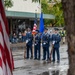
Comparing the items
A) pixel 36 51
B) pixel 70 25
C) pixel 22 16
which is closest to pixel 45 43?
pixel 36 51

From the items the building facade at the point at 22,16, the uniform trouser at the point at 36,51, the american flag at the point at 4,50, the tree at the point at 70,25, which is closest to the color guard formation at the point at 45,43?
the uniform trouser at the point at 36,51

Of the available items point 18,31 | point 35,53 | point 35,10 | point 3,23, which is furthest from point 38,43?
point 35,10

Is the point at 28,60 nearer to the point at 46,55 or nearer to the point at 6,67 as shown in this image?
the point at 46,55

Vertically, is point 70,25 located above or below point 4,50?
above

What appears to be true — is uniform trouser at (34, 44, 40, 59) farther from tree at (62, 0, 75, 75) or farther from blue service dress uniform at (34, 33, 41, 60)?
tree at (62, 0, 75, 75)

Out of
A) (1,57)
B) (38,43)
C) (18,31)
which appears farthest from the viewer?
(18,31)

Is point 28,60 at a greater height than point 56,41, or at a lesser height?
lesser

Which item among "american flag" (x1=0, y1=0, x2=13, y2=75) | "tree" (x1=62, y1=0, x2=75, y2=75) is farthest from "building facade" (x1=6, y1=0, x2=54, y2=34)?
"tree" (x1=62, y1=0, x2=75, y2=75)

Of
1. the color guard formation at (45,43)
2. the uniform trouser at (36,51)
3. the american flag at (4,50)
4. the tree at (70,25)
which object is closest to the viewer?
the tree at (70,25)

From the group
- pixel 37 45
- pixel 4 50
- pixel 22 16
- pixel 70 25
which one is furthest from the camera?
pixel 22 16

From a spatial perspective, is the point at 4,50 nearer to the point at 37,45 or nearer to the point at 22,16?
the point at 37,45

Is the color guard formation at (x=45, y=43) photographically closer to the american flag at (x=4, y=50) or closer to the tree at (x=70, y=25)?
the american flag at (x=4, y=50)

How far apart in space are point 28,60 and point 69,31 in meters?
16.7

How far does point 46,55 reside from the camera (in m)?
20.8
